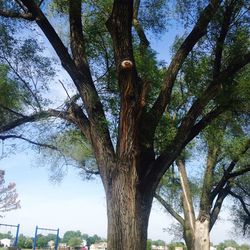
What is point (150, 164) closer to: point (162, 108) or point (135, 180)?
point (135, 180)

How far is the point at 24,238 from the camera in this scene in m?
24.8

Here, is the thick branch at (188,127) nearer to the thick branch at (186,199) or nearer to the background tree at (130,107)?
the background tree at (130,107)

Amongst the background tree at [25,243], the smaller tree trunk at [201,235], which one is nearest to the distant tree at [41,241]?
the background tree at [25,243]

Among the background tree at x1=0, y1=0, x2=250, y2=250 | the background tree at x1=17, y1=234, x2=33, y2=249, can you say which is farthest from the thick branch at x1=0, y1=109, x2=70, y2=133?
the background tree at x1=17, y1=234, x2=33, y2=249

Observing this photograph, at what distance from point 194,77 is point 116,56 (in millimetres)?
2604

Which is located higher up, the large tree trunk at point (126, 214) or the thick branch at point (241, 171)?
the thick branch at point (241, 171)

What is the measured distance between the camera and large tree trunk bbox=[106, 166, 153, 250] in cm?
624

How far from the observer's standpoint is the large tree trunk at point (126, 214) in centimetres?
624

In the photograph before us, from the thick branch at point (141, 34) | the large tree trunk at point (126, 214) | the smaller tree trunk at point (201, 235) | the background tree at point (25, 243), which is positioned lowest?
the large tree trunk at point (126, 214)

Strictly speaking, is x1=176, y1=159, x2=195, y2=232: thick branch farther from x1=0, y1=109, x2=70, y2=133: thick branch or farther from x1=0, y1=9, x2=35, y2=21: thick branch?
x1=0, y1=9, x2=35, y2=21: thick branch

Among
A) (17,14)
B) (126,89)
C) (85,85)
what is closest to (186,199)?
(85,85)

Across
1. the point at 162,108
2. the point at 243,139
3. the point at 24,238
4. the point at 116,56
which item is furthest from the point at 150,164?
the point at 24,238

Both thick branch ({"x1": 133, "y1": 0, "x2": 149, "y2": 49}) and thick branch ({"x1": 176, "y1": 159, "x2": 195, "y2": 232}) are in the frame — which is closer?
thick branch ({"x1": 133, "y1": 0, "x2": 149, "y2": 49})

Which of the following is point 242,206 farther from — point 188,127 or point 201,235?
point 188,127
